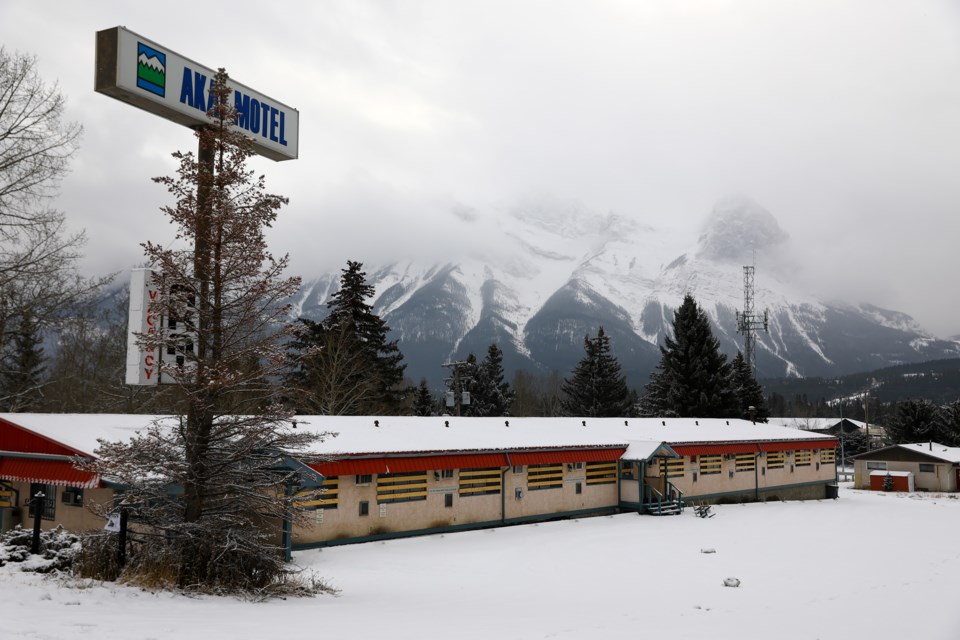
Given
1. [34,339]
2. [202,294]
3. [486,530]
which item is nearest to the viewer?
[202,294]

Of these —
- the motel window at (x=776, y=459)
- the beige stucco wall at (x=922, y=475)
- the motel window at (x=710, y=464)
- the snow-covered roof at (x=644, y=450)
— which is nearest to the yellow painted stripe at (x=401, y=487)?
the snow-covered roof at (x=644, y=450)

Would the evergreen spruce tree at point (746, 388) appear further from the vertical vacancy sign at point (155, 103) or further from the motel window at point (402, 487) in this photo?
the vertical vacancy sign at point (155, 103)

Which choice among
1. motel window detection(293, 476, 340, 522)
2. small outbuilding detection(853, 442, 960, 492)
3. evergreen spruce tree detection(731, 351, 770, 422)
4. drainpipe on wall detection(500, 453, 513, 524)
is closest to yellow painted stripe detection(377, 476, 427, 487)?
motel window detection(293, 476, 340, 522)

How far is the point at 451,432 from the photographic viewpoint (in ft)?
96.0

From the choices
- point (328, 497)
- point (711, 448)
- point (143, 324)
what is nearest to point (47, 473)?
point (143, 324)

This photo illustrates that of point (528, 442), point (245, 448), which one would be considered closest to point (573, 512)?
point (528, 442)

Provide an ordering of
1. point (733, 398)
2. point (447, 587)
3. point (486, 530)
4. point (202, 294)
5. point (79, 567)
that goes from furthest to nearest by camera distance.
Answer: point (733, 398)
point (486, 530)
point (447, 587)
point (202, 294)
point (79, 567)

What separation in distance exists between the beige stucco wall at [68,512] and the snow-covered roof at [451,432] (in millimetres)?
1628

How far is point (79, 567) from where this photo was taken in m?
13.1

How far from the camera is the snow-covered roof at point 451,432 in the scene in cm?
1930

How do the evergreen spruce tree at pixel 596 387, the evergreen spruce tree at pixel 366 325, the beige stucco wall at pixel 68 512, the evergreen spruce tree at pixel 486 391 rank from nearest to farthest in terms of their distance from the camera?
1. the beige stucco wall at pixel 68 512
2. the evergreen spruce tree at pixel 366 325
3. the evergreen spruce tree at pixel 486 391
4. the evergreen spruce tree at pixel 596 387

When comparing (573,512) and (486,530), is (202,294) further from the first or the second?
(573,512)

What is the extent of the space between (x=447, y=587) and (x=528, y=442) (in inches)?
512

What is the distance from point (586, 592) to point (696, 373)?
51850mm
